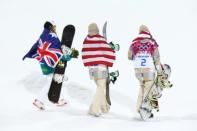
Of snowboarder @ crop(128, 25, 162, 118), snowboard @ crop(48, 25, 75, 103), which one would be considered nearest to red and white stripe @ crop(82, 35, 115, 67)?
snowboard @ crop(48, 25, 75, 103)

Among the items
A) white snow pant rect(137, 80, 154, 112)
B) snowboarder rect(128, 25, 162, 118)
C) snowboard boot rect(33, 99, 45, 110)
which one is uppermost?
snowboarder rect(128, 25, 162, 118)

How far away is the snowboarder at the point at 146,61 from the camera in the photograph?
11727 mm

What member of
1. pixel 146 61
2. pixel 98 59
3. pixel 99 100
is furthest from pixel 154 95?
pixel 98 59

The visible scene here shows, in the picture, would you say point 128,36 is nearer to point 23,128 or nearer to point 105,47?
point 105,47

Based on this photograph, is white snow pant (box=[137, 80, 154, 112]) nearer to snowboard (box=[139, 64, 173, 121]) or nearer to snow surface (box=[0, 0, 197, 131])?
snowboard (box=[139, 64, 173, 121])

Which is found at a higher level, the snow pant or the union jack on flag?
the union jack on flag

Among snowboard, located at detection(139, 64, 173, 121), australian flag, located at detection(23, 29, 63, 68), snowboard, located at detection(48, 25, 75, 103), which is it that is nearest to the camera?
snowboard, located at detection(139, 64, 173, 121)

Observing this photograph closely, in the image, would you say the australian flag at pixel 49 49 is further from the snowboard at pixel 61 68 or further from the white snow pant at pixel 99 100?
the white snow pant at pixel 99 100

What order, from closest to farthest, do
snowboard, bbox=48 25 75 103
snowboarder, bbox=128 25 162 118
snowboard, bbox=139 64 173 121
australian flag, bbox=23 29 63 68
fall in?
snowboard, bbox=139 64 173 121
snowboarder, bbox=128 25 162 118
australian flag, bbox=23 29 63 68
snowboard, bbox=48 25 75 103

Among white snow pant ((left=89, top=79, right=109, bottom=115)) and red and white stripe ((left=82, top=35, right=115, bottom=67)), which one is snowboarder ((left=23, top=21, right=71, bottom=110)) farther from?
white snow pant ((left=89, top=79, right=109, bottom=115))

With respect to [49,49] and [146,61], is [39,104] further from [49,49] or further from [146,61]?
[146,61]

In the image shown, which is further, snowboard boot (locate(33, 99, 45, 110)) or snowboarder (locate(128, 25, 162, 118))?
snowboard boot (locate(33, 99, 45, 110))

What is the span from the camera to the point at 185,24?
2139cm

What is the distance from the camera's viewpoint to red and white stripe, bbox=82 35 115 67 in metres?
11.9
